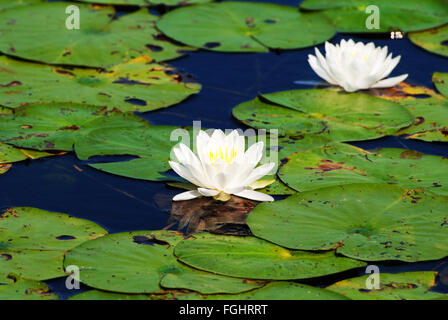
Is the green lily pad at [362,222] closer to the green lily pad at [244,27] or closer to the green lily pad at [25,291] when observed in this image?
the green lily pad at [25,291]

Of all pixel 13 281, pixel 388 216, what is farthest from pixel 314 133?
pixel 13 281

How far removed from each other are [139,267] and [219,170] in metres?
0.74

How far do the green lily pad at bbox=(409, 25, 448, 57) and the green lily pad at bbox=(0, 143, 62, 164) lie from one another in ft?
10.9

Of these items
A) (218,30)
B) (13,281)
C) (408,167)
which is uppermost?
(218,30)

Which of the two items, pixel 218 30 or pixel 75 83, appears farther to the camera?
pixel 218 30

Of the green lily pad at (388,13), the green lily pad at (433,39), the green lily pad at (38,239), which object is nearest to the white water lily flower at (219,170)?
the green lily pad at (38,239)

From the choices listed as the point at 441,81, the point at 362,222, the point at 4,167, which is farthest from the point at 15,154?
the point at 441,81

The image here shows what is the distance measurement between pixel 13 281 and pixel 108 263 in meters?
0.43

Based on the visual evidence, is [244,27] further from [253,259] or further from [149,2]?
[253,259]

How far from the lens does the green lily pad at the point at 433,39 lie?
19.5 ft

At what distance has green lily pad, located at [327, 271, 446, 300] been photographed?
3051mm

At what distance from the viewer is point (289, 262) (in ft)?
10.7

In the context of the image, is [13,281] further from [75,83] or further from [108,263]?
[75,83]

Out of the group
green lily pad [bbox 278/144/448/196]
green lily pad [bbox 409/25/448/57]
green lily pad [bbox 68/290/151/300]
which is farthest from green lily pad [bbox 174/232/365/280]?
green lily pad [bbox 409/25/448/57]
